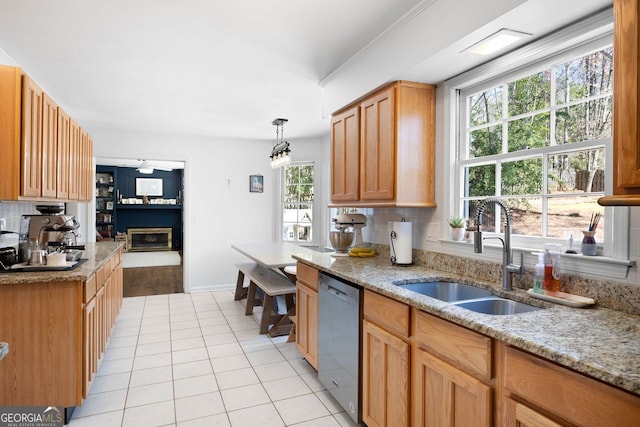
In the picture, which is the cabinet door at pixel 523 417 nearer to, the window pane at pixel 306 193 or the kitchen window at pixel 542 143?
the kitchen window at pixel 542 143

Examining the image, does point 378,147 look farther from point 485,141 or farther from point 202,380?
point 202,380

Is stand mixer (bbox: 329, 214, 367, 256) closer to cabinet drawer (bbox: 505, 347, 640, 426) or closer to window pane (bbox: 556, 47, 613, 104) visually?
window pane (bbox: 556, 47, 613, 104)

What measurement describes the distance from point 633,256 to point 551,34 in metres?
1.08

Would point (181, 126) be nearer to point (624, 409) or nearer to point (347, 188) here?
point (347, 188)

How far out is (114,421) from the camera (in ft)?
7.35

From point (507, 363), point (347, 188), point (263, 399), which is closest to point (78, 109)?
point (347, 188)

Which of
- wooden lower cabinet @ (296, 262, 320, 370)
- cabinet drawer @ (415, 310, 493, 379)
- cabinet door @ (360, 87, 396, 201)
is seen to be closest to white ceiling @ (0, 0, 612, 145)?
cabinet door @ (360, 87, 396, 201)

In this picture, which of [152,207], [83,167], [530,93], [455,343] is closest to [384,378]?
[455,343]

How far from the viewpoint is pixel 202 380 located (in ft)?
9.09

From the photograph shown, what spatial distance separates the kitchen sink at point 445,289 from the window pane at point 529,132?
0.84 m

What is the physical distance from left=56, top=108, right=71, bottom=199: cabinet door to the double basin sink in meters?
2.72

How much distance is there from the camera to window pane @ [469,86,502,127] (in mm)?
2232

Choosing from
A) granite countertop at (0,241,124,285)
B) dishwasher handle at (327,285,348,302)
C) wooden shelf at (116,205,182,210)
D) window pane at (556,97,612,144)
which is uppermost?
window pane at (556,97,612,144)

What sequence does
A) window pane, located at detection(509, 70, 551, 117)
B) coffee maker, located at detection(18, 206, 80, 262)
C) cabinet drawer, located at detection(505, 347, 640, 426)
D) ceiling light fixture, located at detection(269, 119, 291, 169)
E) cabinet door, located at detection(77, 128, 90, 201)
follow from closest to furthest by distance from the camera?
cabinet drawer, located at detection(505, 347, 640, 426) → window pane, located at detection(509, 70, 551, 117) → coffee maker, located at detection(18, 206, 80, 262) → cabinet door, located at detection(77, 128, 90, 201) → ceiling light fixture, located at detection(269, 119, 291, 169)
